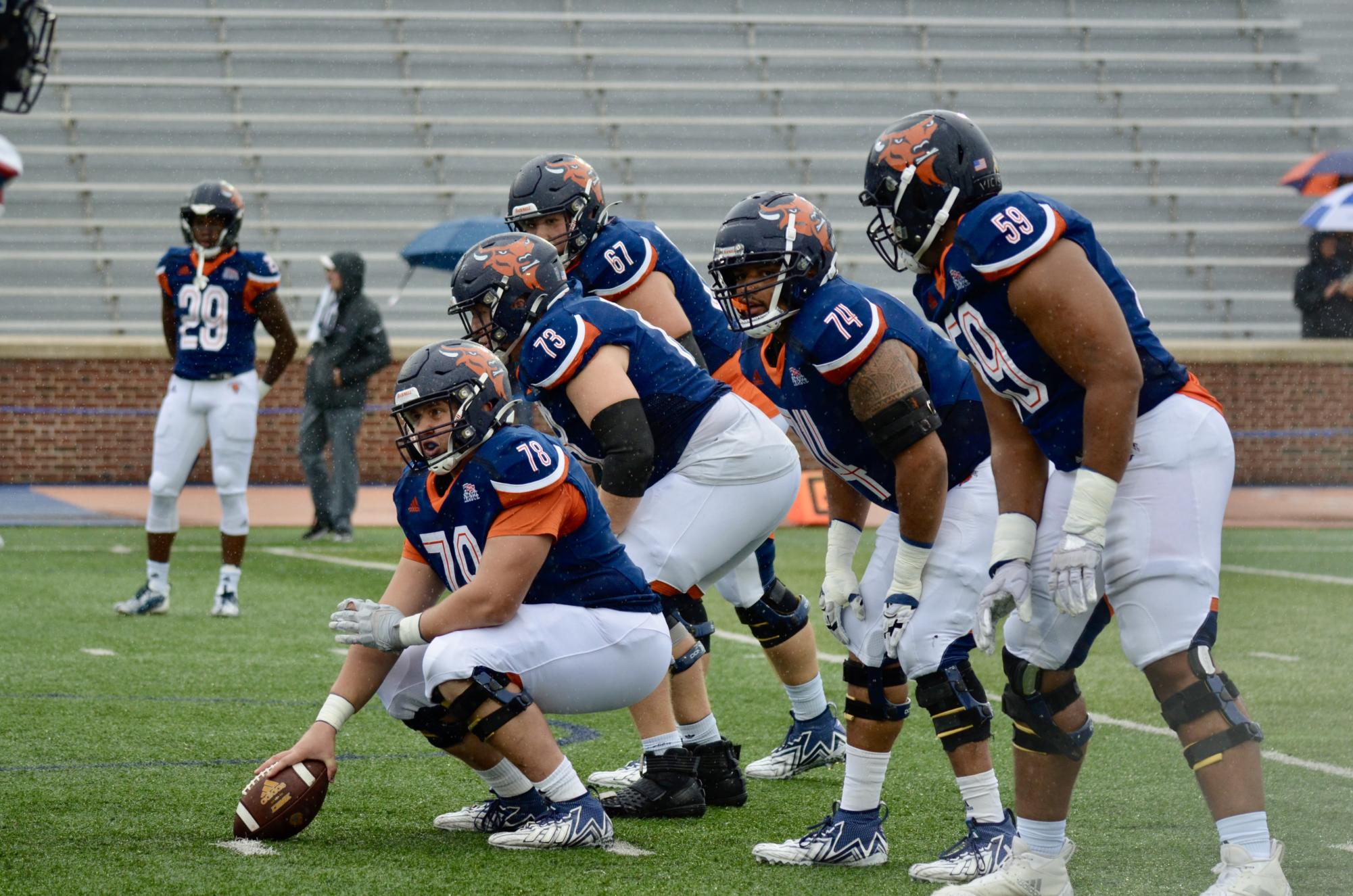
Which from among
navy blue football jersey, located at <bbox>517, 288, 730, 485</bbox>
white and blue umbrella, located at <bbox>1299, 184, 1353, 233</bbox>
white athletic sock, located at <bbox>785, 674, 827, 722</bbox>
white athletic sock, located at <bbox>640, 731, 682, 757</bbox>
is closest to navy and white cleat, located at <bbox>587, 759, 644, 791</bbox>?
white athletic sock, located at <bbox>640, 731, 682, 757</bbox>

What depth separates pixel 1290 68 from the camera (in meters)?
20.8

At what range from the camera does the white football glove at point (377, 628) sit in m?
4.07

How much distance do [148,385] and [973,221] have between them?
44.4 ft

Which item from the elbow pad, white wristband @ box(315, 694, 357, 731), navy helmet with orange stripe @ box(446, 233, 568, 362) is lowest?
white wristband @ box(315, 694, 357, 731)

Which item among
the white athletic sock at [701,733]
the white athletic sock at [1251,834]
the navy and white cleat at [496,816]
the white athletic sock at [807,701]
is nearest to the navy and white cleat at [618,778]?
the white athletic sock at [701,733]

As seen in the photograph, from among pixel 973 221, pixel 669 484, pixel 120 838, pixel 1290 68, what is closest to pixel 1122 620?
pixel 973 221

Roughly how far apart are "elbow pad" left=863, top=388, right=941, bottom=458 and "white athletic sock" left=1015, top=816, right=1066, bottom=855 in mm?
960

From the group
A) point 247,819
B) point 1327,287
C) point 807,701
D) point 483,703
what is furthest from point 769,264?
point 1327,287

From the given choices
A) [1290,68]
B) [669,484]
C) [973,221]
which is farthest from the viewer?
[1290,68]

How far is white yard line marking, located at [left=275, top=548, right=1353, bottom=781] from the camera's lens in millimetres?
5387

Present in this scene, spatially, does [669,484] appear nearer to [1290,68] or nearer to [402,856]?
[402,856]

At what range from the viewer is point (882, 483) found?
438 centimetres

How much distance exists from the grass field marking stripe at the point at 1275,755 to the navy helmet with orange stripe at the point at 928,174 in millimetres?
2115

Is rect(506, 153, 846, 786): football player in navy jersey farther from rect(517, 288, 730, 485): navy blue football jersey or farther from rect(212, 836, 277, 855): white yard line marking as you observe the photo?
rect(212, 836, 277, 855): white yard line marking
